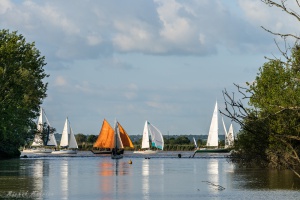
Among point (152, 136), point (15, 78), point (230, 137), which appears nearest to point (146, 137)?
point (152, 136)

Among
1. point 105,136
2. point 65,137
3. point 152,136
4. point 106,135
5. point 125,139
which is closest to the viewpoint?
point 125,139

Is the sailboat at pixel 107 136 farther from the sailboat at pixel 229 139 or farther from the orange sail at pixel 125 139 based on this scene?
the sailboat at pixel 229 139

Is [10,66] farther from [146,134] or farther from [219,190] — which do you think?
[146,134]

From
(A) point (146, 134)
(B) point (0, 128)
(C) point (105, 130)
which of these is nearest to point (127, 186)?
(B) point (0, 128)

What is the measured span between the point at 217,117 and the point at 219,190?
118 metres

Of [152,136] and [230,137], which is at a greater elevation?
[152,136]

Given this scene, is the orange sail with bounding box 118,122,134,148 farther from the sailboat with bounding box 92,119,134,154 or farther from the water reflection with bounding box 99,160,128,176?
the water reflection with bounding box 99,160,128,176

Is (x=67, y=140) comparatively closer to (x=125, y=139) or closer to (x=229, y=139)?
(x=125, y=139)

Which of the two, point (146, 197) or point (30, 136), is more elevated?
point (30, 136)

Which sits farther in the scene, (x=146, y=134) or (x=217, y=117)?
(x=146, y=134)

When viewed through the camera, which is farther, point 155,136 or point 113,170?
point 155,136

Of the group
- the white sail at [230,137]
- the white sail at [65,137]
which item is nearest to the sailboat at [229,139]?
the white sail at [230,137]

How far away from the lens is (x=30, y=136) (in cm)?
→ 11750

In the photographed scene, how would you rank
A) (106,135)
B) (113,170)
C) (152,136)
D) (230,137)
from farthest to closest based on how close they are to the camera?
(152,136), (106,135), (230,137), (113,170)
